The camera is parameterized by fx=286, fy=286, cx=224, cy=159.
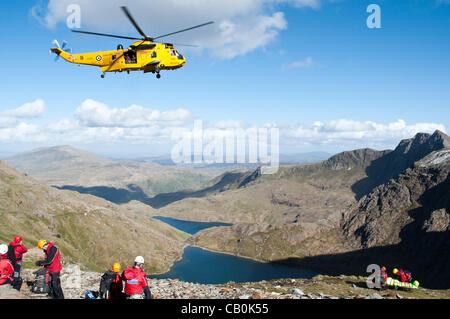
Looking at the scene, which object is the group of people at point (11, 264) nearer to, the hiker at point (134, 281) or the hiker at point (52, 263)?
the hiker at point (52, 263)

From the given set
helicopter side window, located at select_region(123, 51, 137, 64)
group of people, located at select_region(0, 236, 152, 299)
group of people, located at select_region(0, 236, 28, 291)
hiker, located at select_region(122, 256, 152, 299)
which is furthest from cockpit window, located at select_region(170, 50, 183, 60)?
hiker, located at select_region(122, 256, 152, 299)

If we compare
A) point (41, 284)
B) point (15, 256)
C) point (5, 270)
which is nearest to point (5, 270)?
point (5, 270)

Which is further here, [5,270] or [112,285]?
[5,270]

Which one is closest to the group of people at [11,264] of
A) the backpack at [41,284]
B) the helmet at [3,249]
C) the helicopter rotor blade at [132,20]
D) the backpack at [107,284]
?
the helmet at [3,249]

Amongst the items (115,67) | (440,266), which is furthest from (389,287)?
(440,266)

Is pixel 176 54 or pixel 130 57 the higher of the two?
pixel 176 54

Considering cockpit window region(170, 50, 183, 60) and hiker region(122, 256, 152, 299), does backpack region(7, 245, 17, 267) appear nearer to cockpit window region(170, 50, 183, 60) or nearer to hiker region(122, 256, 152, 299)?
hiker region(122, 256, 152, 299)

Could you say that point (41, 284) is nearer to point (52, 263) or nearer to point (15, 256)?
point (52, 263)
